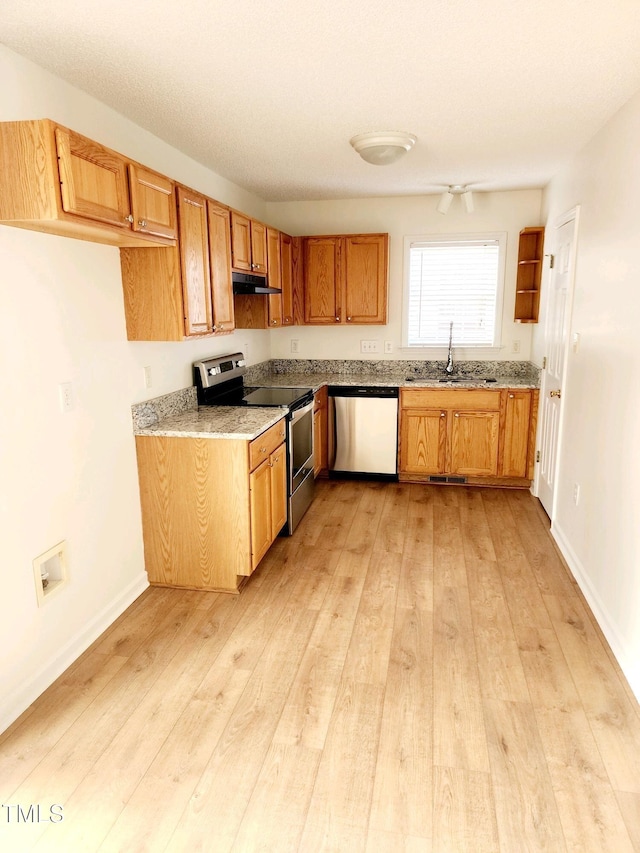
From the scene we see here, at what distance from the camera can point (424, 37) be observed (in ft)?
6.51

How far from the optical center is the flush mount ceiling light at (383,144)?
9.95 ft

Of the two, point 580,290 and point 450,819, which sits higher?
point 580,290

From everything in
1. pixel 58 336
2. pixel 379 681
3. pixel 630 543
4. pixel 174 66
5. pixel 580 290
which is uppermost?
pixel 174 66

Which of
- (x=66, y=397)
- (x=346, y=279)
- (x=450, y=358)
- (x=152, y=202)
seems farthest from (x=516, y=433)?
(x=66, y=397)

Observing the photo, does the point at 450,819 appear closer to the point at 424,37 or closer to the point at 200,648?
the point at 200,648

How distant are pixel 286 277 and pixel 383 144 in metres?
1.74

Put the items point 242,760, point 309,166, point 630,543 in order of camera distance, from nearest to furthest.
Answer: point 242,760 → point 630,543 → point 309,166

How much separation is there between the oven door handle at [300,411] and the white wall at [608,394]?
1747 mm

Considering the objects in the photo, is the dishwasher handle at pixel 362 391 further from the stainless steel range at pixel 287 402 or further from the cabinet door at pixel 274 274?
the cabinet door at pixel 274 274

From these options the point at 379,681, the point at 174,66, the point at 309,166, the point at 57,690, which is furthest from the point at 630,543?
the point at 309,166

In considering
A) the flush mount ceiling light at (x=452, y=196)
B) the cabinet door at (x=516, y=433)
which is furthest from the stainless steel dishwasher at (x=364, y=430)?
the flush mount ceiling light at (x=452, y=196)

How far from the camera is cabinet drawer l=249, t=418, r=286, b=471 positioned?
2.95m

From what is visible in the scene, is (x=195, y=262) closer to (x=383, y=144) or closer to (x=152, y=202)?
(x=152, y=202)

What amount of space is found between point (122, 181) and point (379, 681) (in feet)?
7.63
